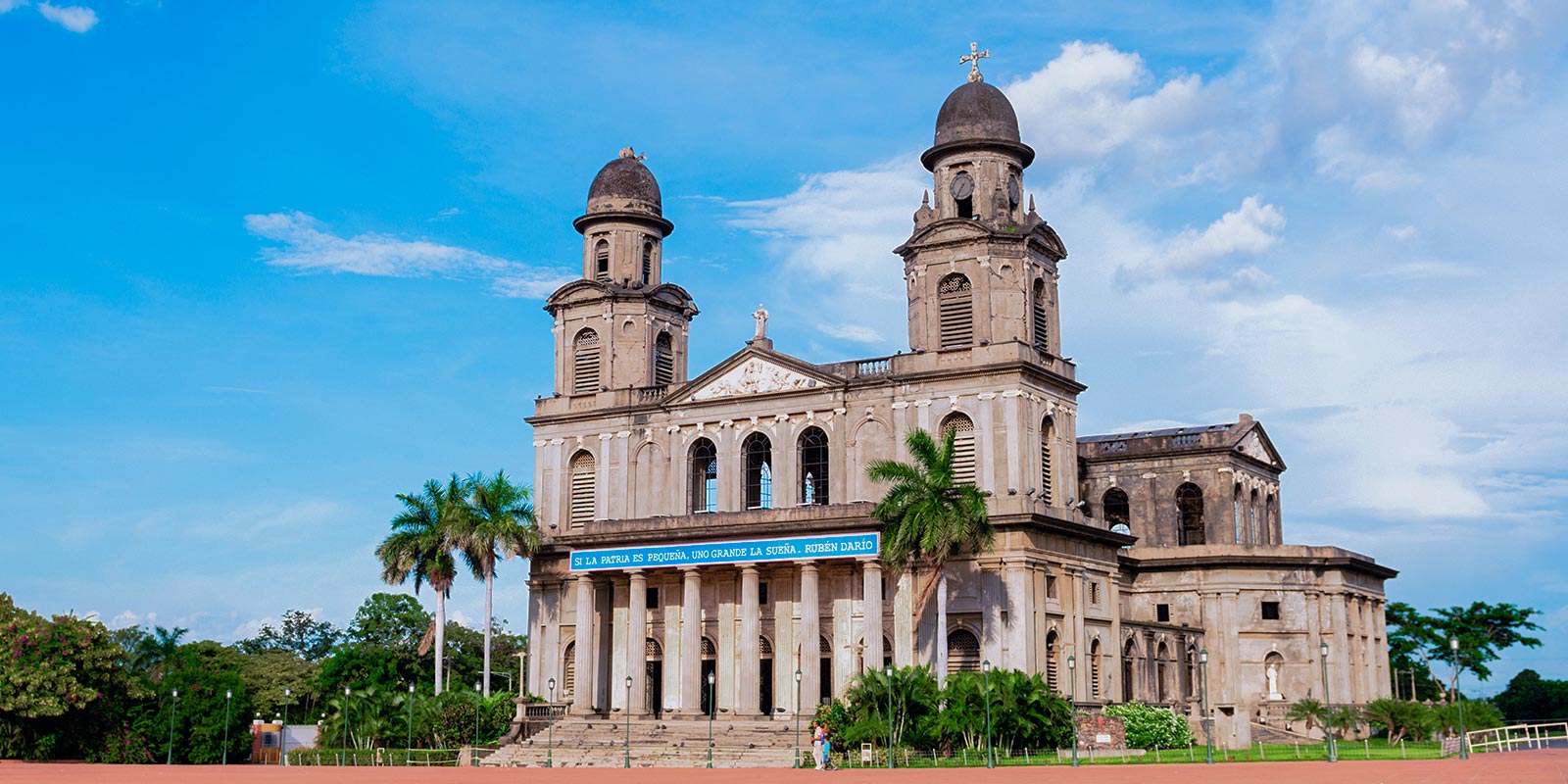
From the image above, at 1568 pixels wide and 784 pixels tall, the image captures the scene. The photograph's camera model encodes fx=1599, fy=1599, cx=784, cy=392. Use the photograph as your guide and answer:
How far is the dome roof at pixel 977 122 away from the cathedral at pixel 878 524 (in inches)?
4.0

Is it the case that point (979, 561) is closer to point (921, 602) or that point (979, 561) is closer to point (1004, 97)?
point (921, 602)

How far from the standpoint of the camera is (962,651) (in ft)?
166

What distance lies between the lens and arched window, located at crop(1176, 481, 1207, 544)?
6431cm

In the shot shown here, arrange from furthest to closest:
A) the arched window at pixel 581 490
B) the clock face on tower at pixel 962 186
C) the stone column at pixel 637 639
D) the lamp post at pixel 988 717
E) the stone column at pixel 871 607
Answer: the arched window at pixel 581 490
the clock face on tower at pixel 962 186
the stone column at pixel 637 639
the stone column at pixel 871 607
the lamp post at pixel 988 717

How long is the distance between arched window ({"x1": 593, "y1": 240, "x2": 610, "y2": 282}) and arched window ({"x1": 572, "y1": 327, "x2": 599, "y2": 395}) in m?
2.35

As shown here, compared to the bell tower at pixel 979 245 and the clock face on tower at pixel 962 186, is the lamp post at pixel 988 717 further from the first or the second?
the clock face on tower at pixel 962 186

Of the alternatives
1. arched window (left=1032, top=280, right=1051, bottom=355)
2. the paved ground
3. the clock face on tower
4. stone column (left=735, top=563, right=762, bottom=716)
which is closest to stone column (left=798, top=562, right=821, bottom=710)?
stone column (left=735, top=563, right=762, bottom=716)

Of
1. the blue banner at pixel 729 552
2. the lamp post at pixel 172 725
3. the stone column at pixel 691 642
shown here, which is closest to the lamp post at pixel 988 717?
the blue banner at pixel 729 552

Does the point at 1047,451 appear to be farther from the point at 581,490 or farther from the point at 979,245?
the point at 581,490

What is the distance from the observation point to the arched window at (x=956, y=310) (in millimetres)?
52938

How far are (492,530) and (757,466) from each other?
9.59 metres

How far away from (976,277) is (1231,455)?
17.1 meters

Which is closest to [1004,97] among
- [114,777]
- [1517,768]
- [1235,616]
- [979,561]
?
[979,561]

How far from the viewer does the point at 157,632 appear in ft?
282
